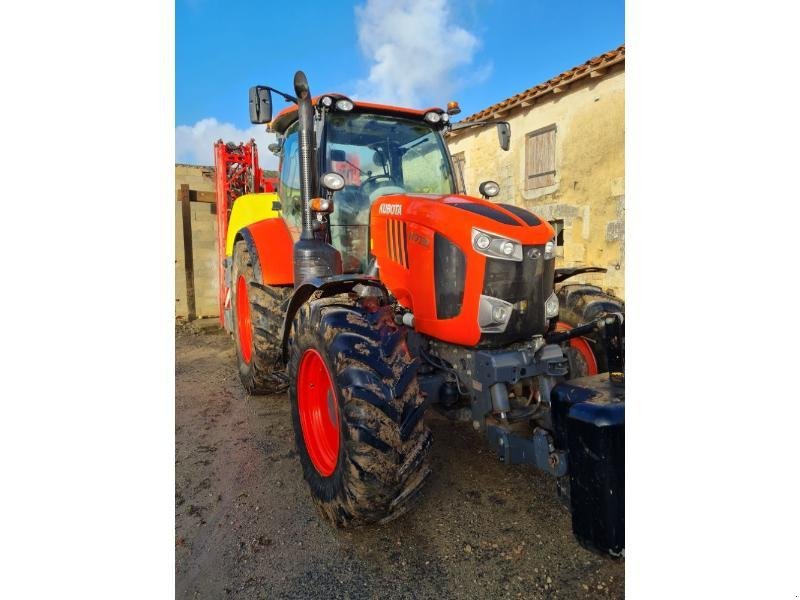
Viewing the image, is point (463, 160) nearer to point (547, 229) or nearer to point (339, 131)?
point (339, 131)

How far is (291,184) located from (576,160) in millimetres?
5781

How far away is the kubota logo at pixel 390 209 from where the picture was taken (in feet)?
8.91

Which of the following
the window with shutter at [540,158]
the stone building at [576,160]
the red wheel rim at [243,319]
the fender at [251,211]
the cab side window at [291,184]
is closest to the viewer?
the cab side window at [291,184]

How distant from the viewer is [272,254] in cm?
376

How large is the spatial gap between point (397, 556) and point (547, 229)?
1637 millimetres

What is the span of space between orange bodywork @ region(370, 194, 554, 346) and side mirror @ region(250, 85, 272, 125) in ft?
2.59

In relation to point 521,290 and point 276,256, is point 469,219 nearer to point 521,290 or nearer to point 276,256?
point 521,290

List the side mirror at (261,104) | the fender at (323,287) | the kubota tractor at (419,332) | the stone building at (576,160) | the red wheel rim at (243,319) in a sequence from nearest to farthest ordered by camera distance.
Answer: the kubota tractor at (419,332) < the fender at (323,287) < the side mirror at (261,104) < the red wheel rim at (243,319) < the stone building at (576,160)

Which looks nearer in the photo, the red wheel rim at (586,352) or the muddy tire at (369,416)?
the muddy tire at (369,416)

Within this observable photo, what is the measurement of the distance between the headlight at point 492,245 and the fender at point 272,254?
1.83 m

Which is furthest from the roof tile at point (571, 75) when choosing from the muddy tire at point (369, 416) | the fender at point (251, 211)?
the muddy tire at point (369, 416)

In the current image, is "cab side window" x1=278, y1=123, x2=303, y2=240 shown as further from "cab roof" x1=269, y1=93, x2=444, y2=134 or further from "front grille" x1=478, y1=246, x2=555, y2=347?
"front grille" x1=478, y1=246, x2=555, y2=347

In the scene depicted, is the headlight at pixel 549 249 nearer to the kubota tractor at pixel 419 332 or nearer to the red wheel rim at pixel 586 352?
the kubota tractor at pixel 419 332

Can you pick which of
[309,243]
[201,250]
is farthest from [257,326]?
[201,250]
